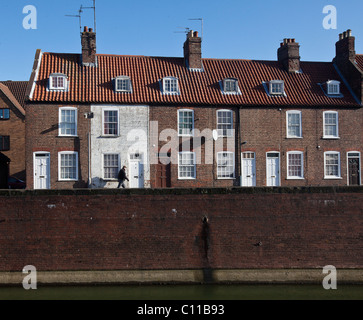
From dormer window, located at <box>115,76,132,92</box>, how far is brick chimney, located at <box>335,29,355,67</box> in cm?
1450

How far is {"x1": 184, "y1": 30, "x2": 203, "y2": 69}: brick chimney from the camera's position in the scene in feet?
96.5

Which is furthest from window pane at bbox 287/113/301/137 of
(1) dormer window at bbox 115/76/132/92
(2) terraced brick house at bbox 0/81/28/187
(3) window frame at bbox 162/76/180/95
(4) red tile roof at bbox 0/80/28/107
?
(4) red tile roof at bbox 0/80/28/107

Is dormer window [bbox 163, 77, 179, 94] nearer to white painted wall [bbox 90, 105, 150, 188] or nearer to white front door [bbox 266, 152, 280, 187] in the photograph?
white painted wall [bbox 90, 105, 150, 188]

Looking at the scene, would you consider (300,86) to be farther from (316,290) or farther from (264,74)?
(316,290)

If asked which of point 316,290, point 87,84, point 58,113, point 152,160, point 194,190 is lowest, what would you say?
point 316,290

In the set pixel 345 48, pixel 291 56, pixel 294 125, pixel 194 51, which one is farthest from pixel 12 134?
pixel 345 48

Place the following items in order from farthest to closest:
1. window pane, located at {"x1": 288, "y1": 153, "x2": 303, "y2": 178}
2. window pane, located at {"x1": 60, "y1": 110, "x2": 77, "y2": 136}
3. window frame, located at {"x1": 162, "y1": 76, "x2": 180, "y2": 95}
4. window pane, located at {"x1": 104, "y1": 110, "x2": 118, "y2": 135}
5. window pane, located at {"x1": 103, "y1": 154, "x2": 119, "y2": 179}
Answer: window pane, located at {"x1": 288, "y1": 153, "x2": 303, "y2": 178}, window frame, located at {"x1": 162, "y1": 76, "x2": 180, "y2": 95}, window pane, located at {"x1": 104, "y1": 110, "x2": 118, "y2": 135}, window pane, located at {"x1": 103, "y1": 154, "x2": 119, "y2": 179}, window pane, located at {"x1": 60, "y1": 110, "x2": 77, "y2": 136}

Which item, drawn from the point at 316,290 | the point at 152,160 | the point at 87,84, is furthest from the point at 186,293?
the point at 87,84

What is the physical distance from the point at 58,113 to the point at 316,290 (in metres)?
16.6

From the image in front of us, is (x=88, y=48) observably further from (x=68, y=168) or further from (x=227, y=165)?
(x=227, y=165)

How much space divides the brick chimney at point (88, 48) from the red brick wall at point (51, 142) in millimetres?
3726
